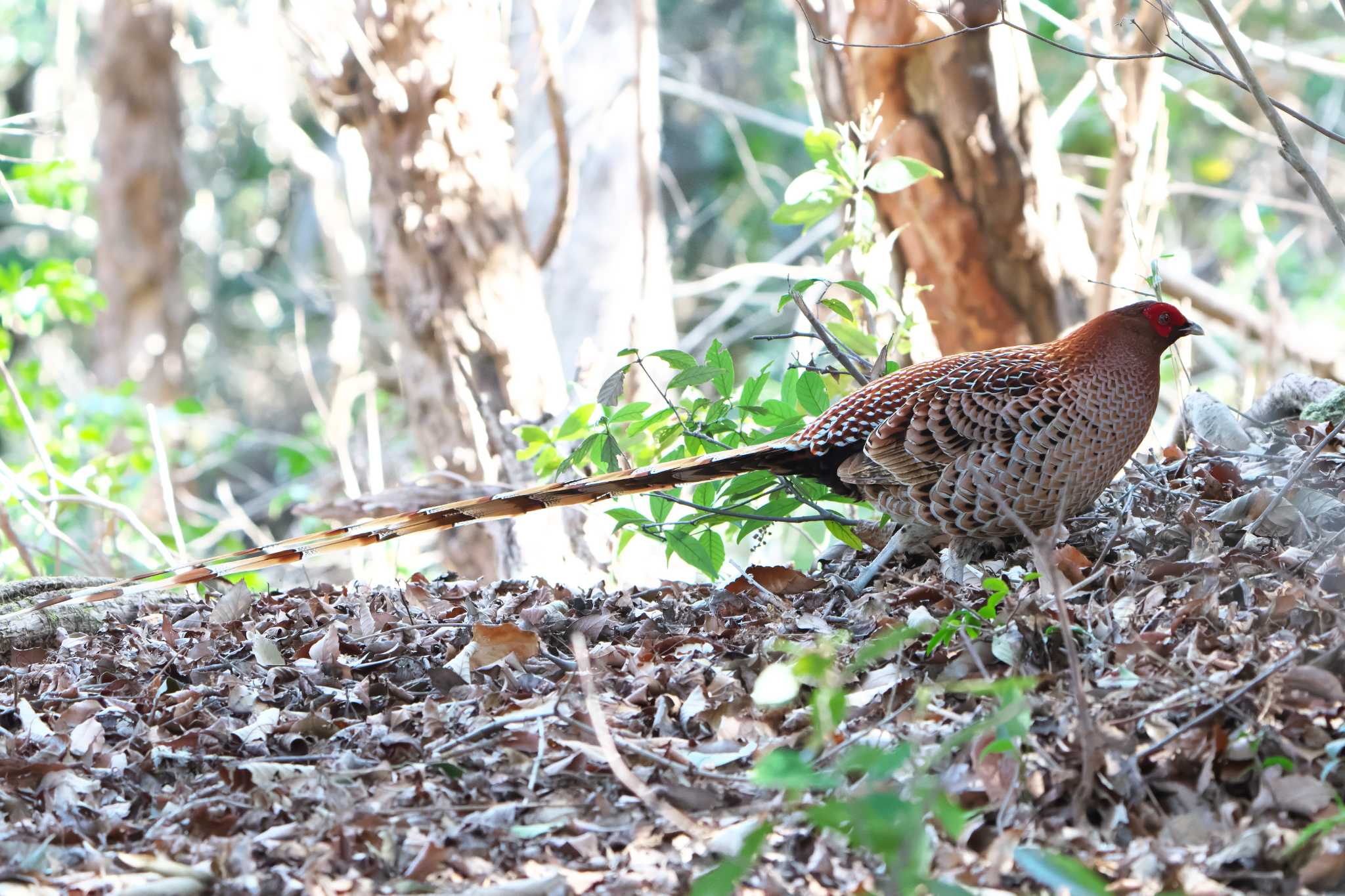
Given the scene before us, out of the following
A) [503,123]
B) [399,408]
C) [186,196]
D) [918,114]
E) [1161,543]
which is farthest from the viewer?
[399,408]

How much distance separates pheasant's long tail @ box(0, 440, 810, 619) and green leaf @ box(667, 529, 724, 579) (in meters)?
0.20

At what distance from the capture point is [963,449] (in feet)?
10.7

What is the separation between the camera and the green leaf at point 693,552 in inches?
146

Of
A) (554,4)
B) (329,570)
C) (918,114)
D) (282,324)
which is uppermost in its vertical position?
(554,4)

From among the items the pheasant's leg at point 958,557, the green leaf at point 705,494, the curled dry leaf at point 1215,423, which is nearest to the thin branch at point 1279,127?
the pheasant's leg at point 958,557

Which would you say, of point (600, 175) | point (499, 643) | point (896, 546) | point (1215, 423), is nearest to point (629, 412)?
point (896, 546)

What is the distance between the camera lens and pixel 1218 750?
2.16 metres

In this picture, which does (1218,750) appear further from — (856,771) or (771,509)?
(771,509)

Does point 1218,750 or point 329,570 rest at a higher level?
point 1218,750

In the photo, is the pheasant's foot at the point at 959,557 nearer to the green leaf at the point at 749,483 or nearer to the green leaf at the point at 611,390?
the green leaf at the point at 749,483

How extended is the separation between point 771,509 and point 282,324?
16.5 m

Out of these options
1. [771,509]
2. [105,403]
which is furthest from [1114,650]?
[105,403]

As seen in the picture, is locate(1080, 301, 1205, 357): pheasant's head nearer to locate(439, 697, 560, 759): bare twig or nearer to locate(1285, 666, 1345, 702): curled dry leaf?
locate(1285, 666, 1345, 702): curled dry leaf

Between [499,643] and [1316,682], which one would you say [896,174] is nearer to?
[499,643]
